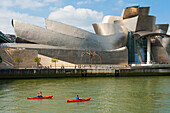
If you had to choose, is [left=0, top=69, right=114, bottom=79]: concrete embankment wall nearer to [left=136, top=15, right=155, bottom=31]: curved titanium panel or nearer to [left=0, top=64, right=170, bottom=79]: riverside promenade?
[left=0, top=64, right=170, bottom=79]: riverside promenade

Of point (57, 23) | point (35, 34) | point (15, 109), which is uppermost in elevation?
point (57, 23)

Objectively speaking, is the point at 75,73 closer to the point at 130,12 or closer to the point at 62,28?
the point at 62,28

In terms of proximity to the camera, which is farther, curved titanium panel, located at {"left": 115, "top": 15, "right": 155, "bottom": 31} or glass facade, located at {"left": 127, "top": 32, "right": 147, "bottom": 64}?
curved titanium panel, located at {"left": 115, "top": 15, "right": 155, "bottom": 31}

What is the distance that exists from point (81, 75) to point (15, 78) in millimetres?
10701

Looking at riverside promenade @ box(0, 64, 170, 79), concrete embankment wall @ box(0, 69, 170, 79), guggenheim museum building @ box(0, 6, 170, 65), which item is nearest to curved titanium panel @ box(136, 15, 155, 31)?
guggenheim museum building @ box(0, 6, 170, 65)

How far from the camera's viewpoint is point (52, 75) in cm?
3167

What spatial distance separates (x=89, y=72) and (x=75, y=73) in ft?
8.30

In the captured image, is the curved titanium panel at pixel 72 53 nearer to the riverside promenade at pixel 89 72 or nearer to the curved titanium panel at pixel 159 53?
the riverside promenade at pixel 89 72

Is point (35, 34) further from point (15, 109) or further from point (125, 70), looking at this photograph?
point (15, 109)

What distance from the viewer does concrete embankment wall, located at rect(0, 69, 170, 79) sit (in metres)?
29.6

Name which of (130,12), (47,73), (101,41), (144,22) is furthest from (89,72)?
(130,12)

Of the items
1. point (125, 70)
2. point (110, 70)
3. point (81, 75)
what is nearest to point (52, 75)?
point (81, 75)

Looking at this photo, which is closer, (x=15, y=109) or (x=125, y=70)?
(x=15, y=109)

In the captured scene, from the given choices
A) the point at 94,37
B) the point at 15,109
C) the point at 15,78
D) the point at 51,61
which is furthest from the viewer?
the point at 94,37
